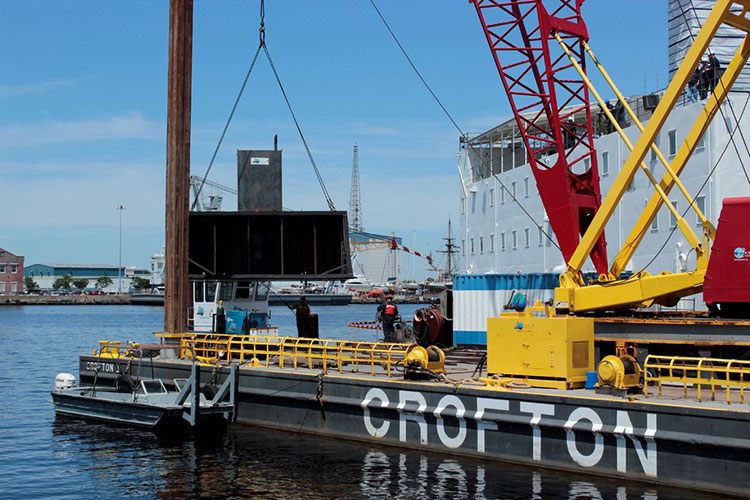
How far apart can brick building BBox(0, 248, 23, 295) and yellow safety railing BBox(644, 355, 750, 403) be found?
6910 inches

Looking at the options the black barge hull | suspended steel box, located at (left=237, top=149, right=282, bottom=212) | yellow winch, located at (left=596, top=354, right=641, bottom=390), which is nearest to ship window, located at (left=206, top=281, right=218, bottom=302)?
suspended steel box, located at (left=237, top=149, right=282, bottom=212)

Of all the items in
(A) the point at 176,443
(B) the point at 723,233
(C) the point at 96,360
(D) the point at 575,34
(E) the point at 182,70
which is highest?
(D) the point at 575,34

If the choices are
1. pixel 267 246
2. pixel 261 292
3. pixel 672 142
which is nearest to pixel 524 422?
pixel 267 246

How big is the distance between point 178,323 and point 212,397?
357cm

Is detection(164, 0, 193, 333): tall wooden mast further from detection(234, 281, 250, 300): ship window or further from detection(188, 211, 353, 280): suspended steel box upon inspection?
detection(234, 281, 250, 300): ship window

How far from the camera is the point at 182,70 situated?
79.4 feet

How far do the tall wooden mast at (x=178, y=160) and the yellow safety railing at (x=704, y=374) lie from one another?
1359 cm

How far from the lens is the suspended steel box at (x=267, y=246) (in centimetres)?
2505

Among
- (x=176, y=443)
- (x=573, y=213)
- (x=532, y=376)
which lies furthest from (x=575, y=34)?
(x=176, y=443)

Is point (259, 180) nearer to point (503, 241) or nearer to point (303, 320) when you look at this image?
point (303, 320)

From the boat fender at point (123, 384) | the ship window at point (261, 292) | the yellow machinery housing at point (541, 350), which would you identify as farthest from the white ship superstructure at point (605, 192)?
the boat fender at point (123, 384)

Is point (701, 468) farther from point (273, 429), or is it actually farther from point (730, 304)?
point (273, 429)

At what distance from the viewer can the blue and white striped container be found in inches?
1256

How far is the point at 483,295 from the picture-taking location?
32.3m
